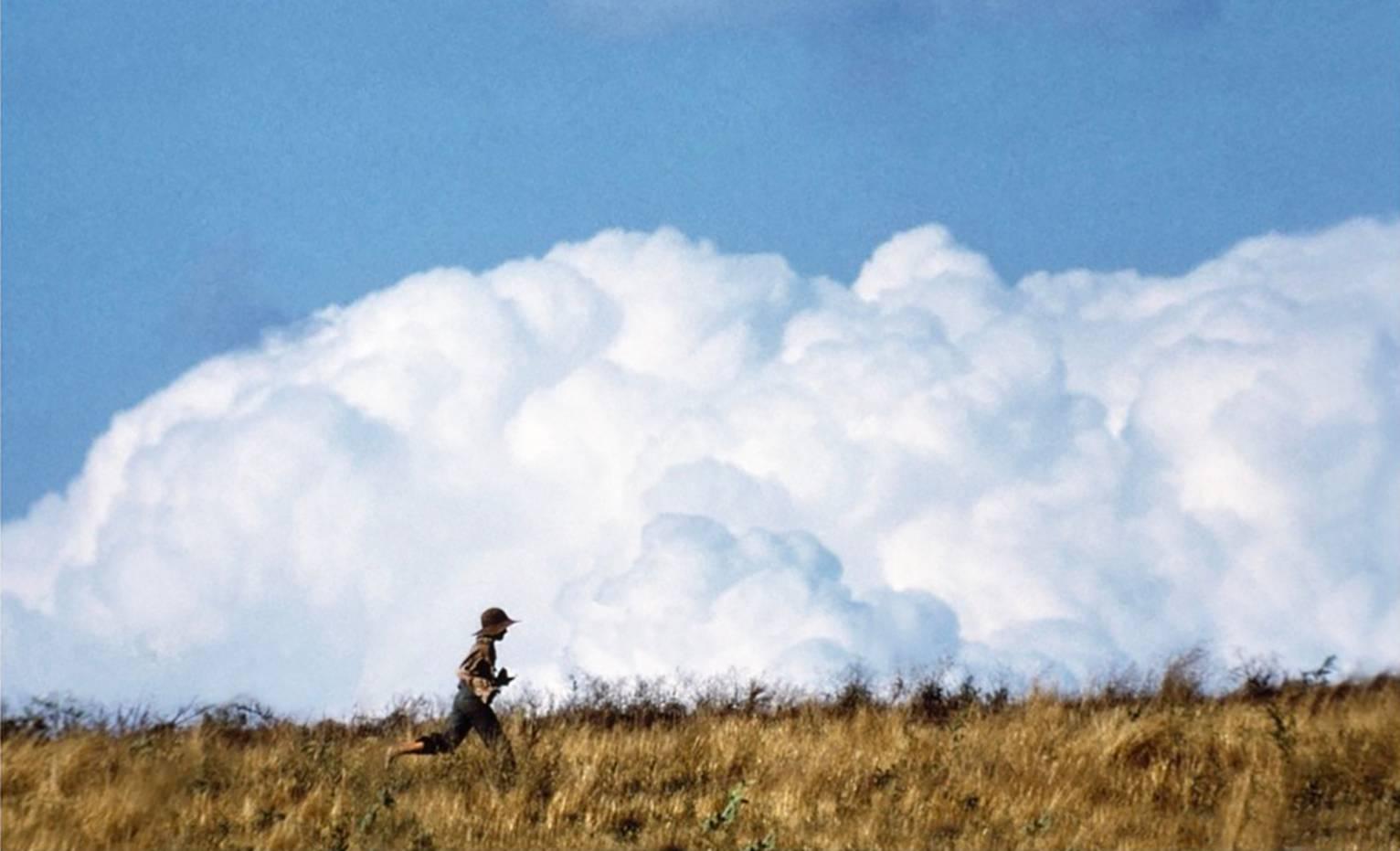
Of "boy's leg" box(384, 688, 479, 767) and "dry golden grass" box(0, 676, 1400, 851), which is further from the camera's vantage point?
"boy's leg" box(384, 688, 479, 767)

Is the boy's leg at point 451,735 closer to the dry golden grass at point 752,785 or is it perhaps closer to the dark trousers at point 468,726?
the dark trousers at point 468,726

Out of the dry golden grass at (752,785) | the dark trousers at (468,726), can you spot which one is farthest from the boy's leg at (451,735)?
the dry golden grass at (752,785)

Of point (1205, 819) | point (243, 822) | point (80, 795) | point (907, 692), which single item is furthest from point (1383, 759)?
point (80, 795)

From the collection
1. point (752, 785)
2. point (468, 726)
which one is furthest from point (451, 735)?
point (752, 785)

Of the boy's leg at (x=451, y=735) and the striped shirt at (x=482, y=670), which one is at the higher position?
the striped shirt at (x=482, y=670)

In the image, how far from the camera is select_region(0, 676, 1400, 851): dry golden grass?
45.5 ft

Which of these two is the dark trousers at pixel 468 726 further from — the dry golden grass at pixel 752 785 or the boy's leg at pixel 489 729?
the dry golden grass at pixel 752 785

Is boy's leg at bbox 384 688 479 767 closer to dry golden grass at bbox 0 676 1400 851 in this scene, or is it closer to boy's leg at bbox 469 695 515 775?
boy's leg at bbox 469 695 515 775

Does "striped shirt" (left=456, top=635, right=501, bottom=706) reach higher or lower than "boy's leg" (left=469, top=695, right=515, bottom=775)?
higher

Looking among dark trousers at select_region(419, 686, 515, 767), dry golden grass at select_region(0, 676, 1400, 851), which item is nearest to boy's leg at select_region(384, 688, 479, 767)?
dark trousers at select_region(419, 686, 515, 767)

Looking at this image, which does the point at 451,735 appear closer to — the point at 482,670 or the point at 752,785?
the point at 482,670

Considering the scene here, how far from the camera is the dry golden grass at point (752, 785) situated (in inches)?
546

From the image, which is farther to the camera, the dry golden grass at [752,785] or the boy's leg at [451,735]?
the boy's leg at [451,735]

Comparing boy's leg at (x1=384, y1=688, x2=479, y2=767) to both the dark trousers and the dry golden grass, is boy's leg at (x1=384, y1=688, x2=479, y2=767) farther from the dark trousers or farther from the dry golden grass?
the dry golden grass
